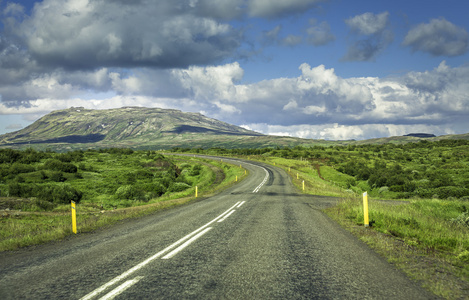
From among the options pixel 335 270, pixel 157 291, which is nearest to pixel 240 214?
pixel 335 270

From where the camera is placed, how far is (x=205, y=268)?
546 centimetres

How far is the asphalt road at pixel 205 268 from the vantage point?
14.4 ft

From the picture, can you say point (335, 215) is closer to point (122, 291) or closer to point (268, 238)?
point (268, 238)

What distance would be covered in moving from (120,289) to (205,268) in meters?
1.66

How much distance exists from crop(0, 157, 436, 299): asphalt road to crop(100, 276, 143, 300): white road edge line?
15mm

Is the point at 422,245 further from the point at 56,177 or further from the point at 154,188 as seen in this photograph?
the point at 56,177

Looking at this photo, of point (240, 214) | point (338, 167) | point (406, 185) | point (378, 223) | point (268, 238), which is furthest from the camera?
point (338, 167)

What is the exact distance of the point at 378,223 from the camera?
33.2ft

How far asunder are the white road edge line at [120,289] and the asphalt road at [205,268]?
0.02 m

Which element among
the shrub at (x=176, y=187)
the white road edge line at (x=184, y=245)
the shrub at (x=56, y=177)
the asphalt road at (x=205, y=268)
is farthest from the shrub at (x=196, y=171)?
the white road edge line at (x=184, y=245)

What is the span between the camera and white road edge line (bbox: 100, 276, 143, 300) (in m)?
4.14

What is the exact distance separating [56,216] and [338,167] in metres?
58.0

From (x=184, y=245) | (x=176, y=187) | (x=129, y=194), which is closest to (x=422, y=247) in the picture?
(x=184, y=245)

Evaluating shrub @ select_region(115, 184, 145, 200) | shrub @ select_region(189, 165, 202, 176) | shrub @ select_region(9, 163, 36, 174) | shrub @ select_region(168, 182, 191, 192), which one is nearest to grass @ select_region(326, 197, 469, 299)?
shrub @ select_region(115, 184, 145, 200)
